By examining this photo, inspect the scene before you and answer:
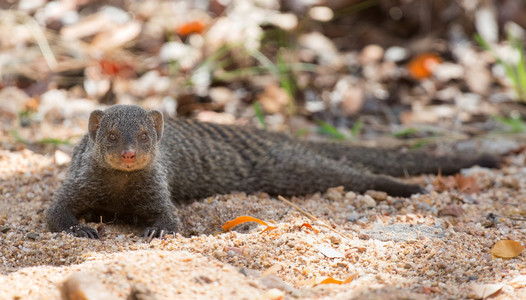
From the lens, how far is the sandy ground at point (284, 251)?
5.99 ft

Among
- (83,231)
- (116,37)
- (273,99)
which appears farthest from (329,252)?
(116,37)

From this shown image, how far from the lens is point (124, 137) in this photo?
2.58 meters

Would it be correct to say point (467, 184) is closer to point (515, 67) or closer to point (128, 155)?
point (128, 155)

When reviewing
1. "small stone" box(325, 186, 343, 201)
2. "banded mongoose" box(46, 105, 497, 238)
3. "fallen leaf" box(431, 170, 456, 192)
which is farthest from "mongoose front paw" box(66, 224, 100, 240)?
"fallen leaf" box(431, 170, 456, 192)

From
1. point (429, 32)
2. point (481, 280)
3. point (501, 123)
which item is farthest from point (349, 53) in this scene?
point (481, 280)

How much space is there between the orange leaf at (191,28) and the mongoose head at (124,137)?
2381mm

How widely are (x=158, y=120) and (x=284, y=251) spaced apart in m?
1.03

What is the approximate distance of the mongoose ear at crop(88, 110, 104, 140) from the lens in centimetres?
270

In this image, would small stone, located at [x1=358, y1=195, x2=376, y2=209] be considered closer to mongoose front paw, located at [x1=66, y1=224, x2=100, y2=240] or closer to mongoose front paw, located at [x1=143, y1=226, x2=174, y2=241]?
mongoose front paw, located at [x1=143, y1=226, x2=174, y2=241]

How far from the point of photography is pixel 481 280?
6.53 ft

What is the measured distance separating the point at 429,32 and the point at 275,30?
163cm

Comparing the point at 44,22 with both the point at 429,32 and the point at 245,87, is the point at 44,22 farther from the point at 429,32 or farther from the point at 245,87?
the point at 429,32

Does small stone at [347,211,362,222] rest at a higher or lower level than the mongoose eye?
lower

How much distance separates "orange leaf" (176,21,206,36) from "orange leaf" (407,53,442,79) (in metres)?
1.91
